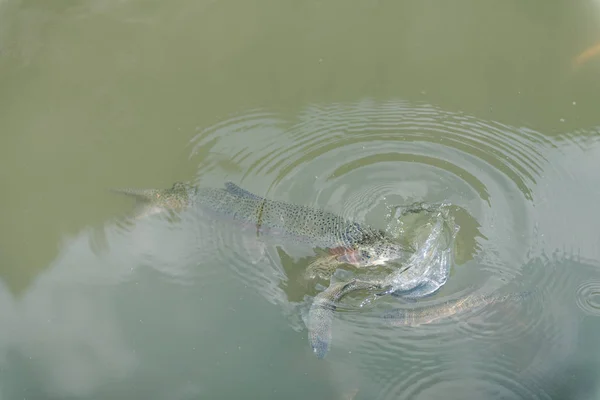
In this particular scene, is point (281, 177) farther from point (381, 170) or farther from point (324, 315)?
point (324, 315)

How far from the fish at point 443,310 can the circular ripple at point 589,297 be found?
380 millimetres

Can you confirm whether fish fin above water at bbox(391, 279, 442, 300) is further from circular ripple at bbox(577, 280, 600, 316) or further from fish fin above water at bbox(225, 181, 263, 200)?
fish fin above water at bbox(225, 181, 263, 200)

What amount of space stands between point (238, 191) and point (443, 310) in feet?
6.38

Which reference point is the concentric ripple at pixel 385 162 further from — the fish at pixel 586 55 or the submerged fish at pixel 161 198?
the fish at pixel 586 55

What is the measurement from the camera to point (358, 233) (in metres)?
4.38

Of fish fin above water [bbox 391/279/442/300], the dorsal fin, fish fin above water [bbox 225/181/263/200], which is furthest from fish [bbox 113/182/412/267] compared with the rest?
the dorsal fin

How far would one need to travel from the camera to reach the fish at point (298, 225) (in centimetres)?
434

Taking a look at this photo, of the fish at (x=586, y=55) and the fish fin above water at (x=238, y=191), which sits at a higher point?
the fish at (x=586, y=55)

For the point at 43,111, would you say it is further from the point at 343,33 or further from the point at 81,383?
the point at 343,33

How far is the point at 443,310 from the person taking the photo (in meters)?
4.06

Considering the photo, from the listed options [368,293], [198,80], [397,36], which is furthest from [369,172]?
[198,80]

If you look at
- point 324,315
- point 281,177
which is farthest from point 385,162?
point 324,315

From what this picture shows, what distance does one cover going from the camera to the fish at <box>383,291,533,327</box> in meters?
4.04

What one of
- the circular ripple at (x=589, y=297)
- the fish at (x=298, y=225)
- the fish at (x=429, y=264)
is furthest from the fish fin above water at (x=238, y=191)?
the circular ripple at (x=589, y=297)
